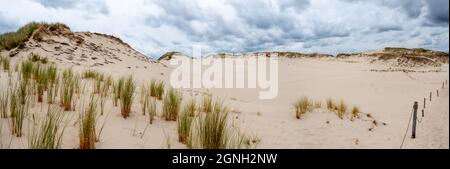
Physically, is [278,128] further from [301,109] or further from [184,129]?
[184,129]

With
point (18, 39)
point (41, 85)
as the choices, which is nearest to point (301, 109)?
point (41, 85)

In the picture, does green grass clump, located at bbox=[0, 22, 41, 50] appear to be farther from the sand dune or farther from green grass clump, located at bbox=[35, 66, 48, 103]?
green grass clump, located at bbox=[35, 66, 48, 103]

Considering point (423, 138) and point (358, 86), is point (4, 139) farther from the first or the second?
point (358, 86)

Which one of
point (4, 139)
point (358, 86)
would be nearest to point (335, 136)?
point (4, 139)

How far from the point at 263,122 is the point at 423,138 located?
123 inches

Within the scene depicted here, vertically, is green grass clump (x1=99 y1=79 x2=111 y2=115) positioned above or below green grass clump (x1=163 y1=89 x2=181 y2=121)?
above

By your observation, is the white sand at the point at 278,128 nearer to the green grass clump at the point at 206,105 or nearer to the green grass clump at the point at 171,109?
the green grass clump at the point at 171,109

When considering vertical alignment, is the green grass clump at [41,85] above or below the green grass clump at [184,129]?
above

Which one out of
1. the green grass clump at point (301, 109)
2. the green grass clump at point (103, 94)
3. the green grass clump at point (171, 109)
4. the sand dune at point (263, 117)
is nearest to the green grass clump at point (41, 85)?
the sand dune at point (263, 117)

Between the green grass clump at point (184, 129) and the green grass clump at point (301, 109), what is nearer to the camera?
the green grass clump at point (184, 129)

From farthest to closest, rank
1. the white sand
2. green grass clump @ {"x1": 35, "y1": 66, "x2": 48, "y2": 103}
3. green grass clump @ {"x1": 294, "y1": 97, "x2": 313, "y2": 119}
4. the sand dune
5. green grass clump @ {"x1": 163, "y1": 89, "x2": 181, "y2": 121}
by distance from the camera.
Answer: green grass clump @ {"x1": 294, "y1": 97, "x2": 313, "y2": 119}
green grass clump @ {"x1": 163, "y1": 89, "x2": 181, "y2": 121}
green grass clump @ {"x1": 35, "y1": 66, "x2": 48, "y2": 103}
the sand dune
the white sand

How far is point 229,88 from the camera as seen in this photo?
60.1 ft

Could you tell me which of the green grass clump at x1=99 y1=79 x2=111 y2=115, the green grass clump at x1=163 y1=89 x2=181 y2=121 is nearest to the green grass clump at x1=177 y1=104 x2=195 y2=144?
the green grass clump at x1=163 y1=89 x2=181 y2=121

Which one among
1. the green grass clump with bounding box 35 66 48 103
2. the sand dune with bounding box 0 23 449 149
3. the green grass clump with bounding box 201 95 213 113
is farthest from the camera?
the green grass clump with bounding box 201 95 213 113
